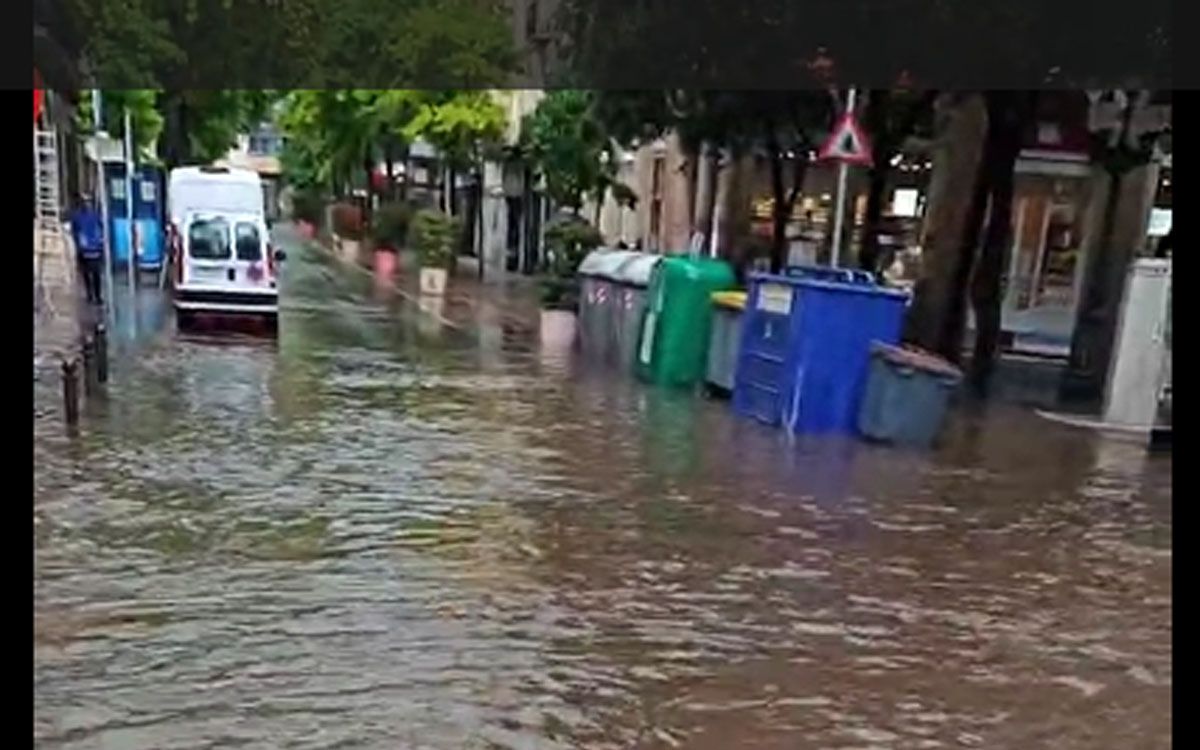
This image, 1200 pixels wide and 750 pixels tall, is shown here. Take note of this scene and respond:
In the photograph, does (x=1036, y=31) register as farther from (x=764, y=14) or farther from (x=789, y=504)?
(x=789, y=504)

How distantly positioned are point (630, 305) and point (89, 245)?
8.49 m

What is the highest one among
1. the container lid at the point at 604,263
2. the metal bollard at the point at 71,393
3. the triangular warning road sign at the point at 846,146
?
the triangular warning road sign at the point at 846,146

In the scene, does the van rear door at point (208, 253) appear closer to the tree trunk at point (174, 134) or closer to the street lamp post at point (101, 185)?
the street lamp post at point (101, 185)

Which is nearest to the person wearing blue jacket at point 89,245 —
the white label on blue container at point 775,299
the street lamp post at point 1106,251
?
the white label on blue container at point 775,299

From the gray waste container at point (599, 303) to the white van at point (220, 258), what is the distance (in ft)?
13.8

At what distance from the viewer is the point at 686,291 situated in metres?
14.2

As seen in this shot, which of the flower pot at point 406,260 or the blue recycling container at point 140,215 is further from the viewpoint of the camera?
the flower pot at point 406,260

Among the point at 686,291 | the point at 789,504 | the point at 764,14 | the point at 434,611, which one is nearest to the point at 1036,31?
the point at 764,14

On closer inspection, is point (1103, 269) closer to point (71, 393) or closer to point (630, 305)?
point (630, 305)

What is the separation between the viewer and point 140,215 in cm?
2638

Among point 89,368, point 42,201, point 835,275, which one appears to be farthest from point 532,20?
point 42,201

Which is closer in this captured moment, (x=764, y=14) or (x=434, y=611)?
(x=434, y=611)

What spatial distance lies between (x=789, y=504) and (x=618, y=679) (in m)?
3.70

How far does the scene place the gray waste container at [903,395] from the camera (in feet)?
36.8
